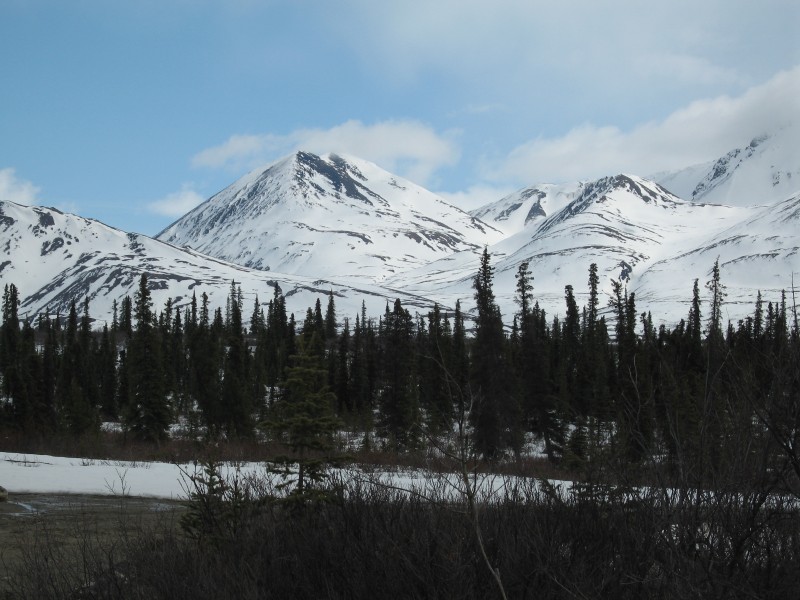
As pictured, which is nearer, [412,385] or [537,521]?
[537,521]

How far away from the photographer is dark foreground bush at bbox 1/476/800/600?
150 inches

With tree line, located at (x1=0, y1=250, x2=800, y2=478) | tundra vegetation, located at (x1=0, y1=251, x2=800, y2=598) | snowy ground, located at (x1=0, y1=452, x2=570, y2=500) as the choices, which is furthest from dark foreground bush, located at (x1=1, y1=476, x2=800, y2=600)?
snowy ground, located at (x1=0, y1=452, x2=570, y2=500)

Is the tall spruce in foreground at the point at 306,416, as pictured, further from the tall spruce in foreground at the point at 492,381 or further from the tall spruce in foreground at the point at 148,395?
the tall spruce in foreground at the point at 148,395

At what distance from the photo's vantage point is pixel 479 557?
4660 millimetres

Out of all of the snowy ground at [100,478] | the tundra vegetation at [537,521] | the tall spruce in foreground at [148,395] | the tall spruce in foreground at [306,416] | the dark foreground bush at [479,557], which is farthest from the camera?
the tall spruce in foreground at [148,395]

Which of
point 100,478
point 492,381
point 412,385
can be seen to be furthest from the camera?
point 412,385

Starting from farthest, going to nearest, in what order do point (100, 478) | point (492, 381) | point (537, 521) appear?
point (492, 381) < point (100, 478) < point (537, 521)

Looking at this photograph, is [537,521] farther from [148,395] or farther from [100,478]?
[148,395]

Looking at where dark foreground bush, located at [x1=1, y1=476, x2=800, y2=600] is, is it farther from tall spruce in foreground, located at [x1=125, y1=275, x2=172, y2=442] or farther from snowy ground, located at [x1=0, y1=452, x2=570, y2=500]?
tall spruce in foreground, located at [x1=125, y1=275, x2=172, y2=442]

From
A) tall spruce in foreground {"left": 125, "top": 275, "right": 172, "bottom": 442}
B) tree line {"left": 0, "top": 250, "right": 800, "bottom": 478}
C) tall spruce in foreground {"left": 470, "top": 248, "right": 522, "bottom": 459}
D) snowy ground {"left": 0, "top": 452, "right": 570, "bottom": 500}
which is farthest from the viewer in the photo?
tall spruce in foreground {"left": 125, "top": 275, "right": 172, "bottom": 442}

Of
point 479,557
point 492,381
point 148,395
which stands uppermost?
point 492,381

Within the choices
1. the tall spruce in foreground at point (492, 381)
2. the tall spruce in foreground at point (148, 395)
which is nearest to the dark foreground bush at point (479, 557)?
the tall spruce in foreground at point (492, 381)

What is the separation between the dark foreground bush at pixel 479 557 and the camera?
12.5 ft

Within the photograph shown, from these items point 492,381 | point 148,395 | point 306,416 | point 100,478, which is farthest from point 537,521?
point 148,395
